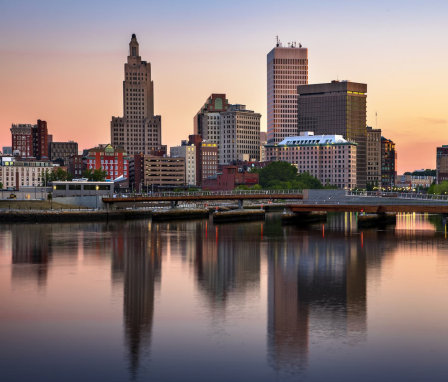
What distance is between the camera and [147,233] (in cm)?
9862

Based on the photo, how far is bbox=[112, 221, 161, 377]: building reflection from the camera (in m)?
33.7

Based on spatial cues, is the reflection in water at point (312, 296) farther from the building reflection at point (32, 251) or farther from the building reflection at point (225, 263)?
the building reflection at point (32, 251)

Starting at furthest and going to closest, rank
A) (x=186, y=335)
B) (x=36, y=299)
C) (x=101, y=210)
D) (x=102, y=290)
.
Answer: (x=101, y=210) → (x=102, y=290) → (x=36, y=299) → (x=186, y=335)

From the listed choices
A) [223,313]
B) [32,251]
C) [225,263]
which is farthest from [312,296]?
[32,251]

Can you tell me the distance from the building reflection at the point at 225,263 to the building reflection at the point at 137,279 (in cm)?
395

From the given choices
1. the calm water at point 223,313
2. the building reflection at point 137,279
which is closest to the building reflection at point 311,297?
the calm water at point 223,313

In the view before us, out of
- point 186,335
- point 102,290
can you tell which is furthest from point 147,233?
point 186,335

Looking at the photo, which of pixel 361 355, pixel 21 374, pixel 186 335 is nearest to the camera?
pixel 21 374

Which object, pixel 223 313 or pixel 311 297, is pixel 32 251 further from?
pixel 223 313

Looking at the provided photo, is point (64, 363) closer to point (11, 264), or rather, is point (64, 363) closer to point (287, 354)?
point (287, 354)

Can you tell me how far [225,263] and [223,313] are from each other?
23.0 meters

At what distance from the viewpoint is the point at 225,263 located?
63000mm

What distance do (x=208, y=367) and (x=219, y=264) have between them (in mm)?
32748

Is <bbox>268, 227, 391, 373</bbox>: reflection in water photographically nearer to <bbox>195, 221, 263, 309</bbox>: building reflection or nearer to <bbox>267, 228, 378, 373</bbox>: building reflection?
<bbox>267, 228, 378, 373</bbox>: building reflection
